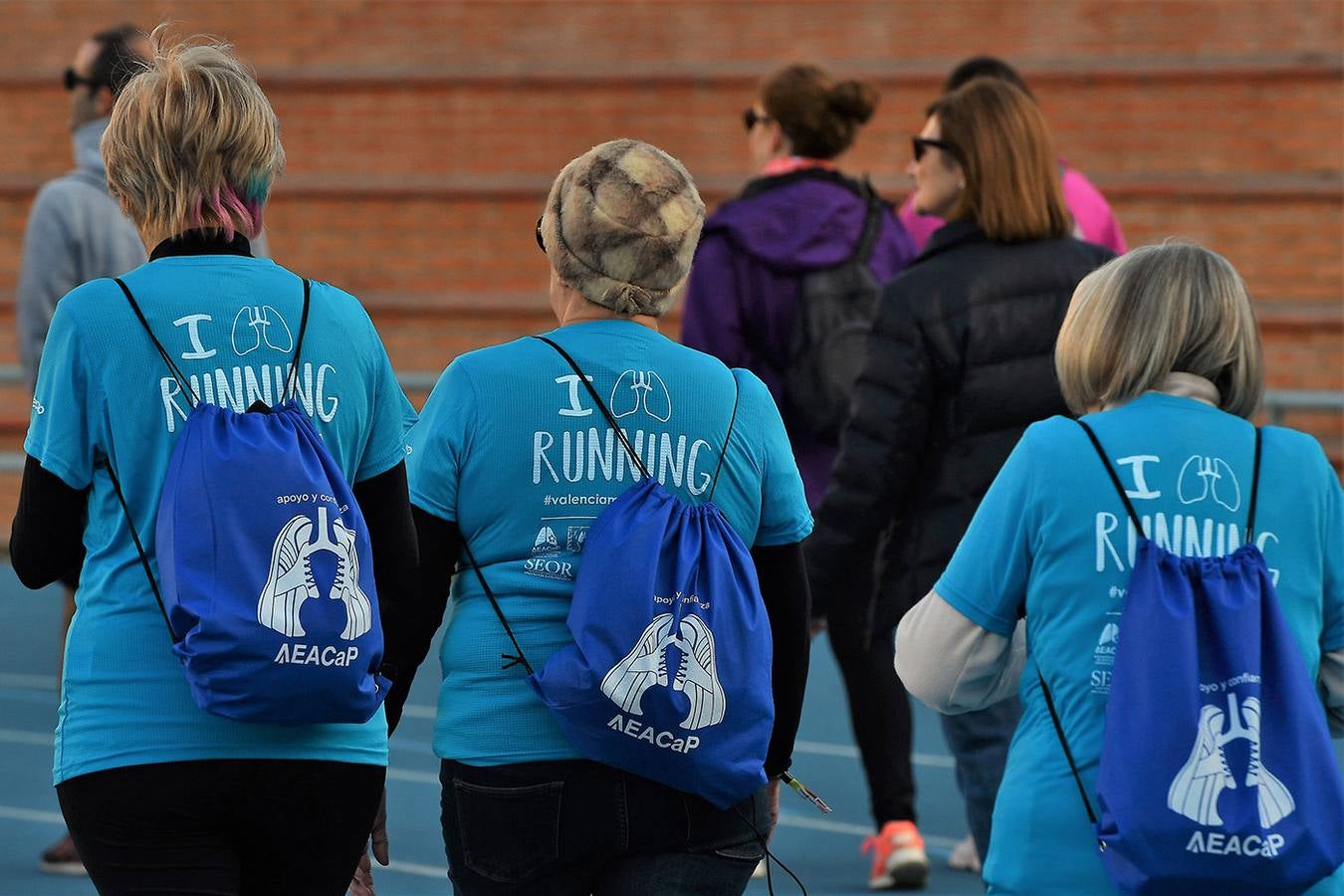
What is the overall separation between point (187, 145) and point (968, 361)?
2.16 metres

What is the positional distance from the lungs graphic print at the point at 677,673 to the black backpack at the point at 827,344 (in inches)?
109

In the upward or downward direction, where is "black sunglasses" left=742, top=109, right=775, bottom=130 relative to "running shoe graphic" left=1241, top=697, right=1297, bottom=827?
upward

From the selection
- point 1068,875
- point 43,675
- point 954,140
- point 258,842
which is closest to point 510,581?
point 258,842

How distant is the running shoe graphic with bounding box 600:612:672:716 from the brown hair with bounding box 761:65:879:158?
3.29m

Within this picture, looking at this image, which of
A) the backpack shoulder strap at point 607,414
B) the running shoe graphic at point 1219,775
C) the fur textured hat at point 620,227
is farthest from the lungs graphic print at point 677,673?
the running shoe graphic at point 1219,775

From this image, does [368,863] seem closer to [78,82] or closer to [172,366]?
[172,366]

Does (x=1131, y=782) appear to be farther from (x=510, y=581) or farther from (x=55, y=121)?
(x=55, y=121)

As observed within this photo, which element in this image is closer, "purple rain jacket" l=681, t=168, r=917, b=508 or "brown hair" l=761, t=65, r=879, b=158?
"purple rain jacket" l=681, t=168, r=917, b=508

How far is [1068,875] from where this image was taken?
2629mm

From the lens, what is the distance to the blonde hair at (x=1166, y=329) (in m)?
2.74

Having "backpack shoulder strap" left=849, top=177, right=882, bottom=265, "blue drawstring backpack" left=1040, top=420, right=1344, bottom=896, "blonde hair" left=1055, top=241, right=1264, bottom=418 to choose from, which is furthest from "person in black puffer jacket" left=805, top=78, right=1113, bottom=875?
"blue drawstring backpack" left=1040, top=420, right=1344, bottom=896

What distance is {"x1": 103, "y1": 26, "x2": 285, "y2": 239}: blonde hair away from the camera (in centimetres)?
263

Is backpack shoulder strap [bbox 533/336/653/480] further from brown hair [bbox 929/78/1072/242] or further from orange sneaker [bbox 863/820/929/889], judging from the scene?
orange sneaker [bbox 863/820/929/889]

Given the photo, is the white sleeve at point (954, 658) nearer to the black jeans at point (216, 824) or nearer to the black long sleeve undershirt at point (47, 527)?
the black jeans at point (216, 824)
